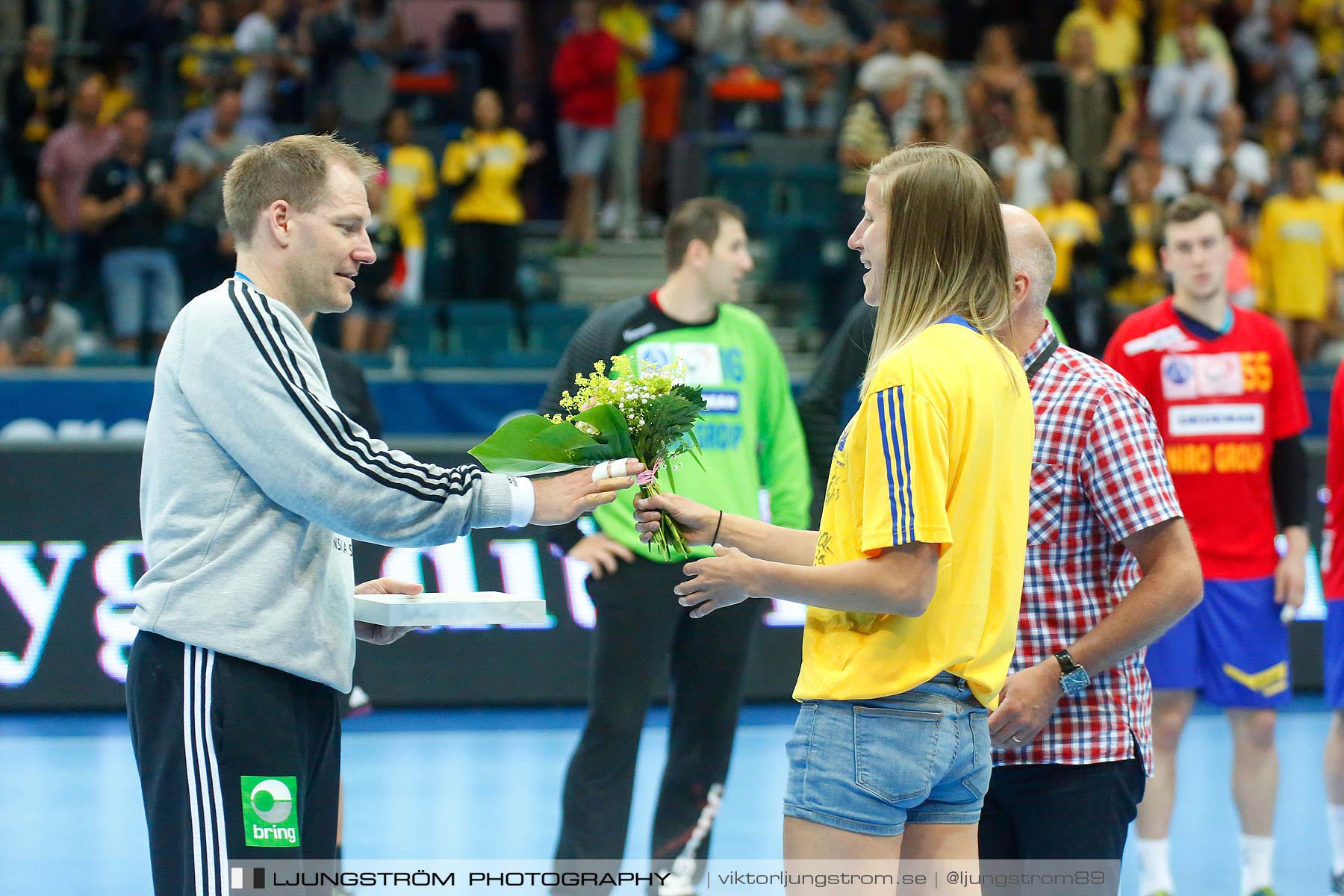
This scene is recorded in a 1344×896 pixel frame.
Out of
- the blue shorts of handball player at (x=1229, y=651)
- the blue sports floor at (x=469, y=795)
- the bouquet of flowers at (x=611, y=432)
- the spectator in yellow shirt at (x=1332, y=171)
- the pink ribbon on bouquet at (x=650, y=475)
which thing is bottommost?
the blue sports floor at (x=469, y=795)

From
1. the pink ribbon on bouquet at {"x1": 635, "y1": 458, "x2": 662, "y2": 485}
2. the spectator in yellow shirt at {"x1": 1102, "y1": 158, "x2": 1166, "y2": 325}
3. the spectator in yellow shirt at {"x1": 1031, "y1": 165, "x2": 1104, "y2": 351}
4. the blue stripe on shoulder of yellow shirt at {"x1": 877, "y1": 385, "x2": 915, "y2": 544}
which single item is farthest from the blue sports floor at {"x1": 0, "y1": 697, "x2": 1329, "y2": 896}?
the spectator in yellow shirt at {"x1": 1102, "y1": 158, "x2": 1166, "y2": 325}

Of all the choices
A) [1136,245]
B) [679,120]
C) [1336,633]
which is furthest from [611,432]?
[679,120]

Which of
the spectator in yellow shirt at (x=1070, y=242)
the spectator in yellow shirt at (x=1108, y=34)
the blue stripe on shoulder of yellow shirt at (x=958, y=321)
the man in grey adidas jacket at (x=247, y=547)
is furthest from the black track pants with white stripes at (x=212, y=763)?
the spectator in yellow shirt at (x=1108, y=34)

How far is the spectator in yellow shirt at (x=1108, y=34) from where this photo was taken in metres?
14.6

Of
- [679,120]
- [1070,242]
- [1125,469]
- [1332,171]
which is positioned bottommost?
[1125,469]

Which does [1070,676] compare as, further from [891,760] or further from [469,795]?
[469,795]

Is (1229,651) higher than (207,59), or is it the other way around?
(207,59)

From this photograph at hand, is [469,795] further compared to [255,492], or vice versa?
[469,795]

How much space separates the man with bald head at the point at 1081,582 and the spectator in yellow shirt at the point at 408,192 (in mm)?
9455

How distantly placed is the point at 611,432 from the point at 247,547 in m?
0.76

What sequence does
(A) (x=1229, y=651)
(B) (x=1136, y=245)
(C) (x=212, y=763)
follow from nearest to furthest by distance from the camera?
1. (C) (x=212, y=763)
2. (A) (x=1229, y=651)
3. (B) (x=1136, y=245)

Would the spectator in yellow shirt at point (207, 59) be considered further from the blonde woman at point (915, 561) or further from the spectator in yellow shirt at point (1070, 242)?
the blonde woman at point (915, 561)

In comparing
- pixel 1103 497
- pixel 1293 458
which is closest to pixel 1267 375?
pixel 1293 458

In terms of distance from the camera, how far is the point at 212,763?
2.81 m
